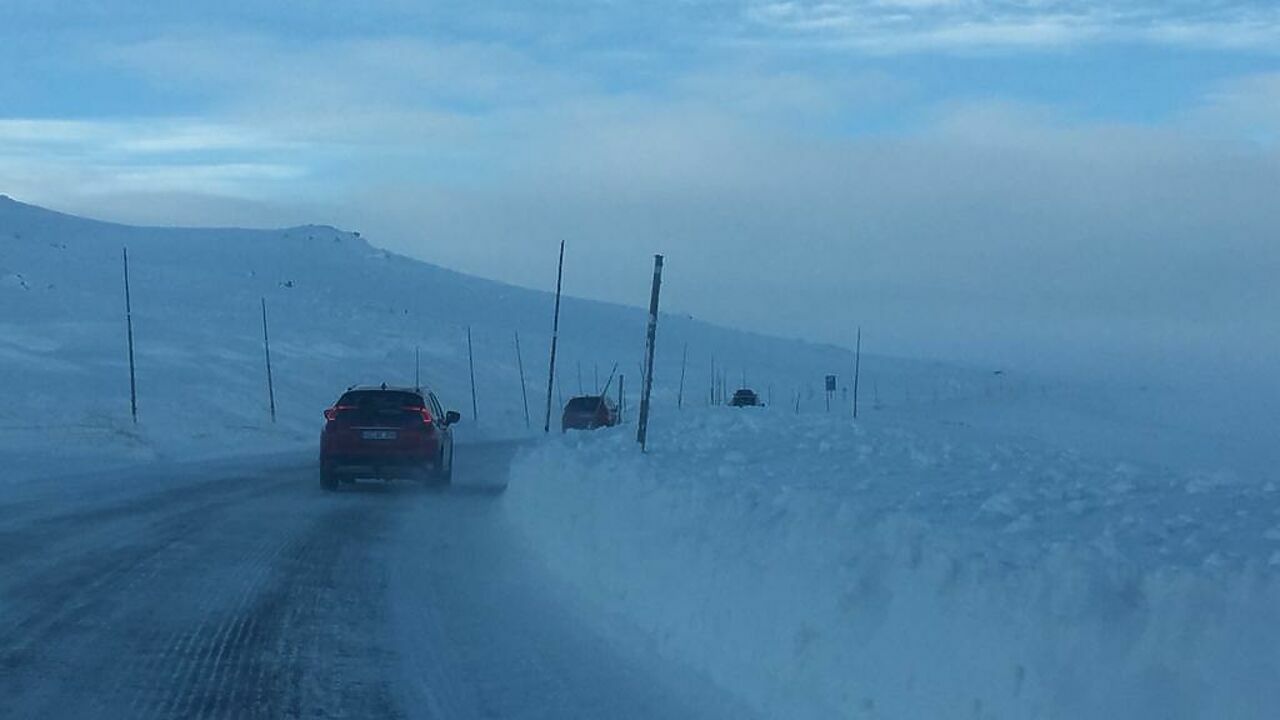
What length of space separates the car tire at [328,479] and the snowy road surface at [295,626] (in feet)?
15.9

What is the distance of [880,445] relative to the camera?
19828 mm

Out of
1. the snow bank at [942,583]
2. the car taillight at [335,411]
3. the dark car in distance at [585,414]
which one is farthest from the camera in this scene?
the dark car in distance at [585,414]

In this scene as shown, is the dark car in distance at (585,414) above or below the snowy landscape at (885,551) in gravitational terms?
below

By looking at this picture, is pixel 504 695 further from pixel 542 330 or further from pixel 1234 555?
pixel 542 330

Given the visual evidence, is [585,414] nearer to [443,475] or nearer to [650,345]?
[443,475]

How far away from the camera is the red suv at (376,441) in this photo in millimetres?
24094

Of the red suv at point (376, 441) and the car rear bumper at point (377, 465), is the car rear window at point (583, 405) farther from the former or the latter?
the car rear bumper at point (377, 465)

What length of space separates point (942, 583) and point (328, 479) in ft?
60.3

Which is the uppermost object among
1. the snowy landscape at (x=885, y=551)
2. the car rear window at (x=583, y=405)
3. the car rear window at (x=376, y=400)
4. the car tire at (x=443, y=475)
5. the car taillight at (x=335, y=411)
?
the snowy landscape at (x=885, y=551)

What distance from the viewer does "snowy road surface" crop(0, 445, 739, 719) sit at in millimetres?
8430

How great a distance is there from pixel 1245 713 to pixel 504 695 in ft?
14.7

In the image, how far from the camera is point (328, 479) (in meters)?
24.3

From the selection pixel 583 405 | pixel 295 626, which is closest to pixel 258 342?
pixel 583 405

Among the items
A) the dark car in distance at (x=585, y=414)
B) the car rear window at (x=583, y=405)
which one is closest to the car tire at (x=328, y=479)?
the dark car in distance at (x=585, y=414)
